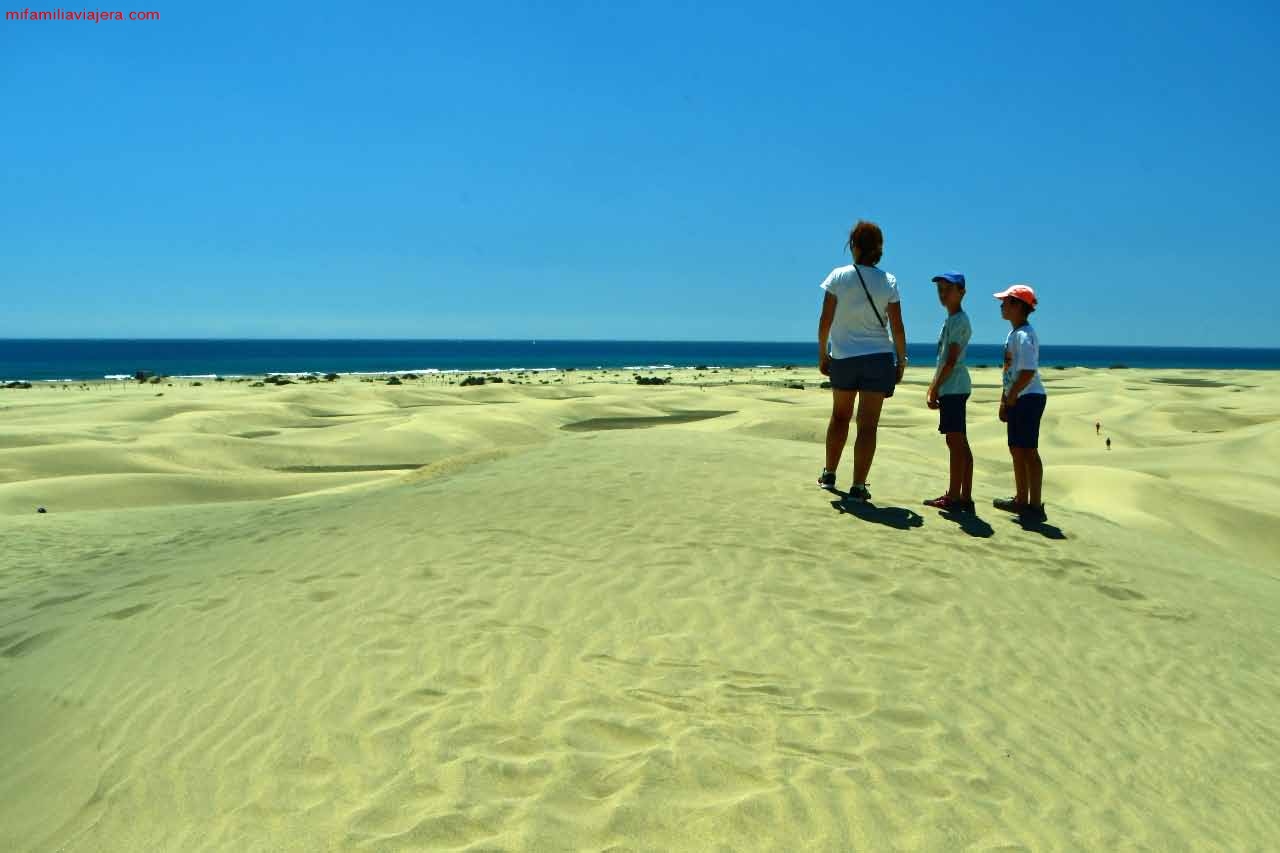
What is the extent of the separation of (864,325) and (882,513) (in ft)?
5.15

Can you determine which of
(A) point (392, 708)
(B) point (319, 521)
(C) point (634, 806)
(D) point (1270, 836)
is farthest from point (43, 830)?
(D) point (1270, 836)

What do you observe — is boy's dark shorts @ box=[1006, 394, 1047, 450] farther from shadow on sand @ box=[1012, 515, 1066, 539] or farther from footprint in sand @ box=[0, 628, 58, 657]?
footprint in sand @ box=[0, 628, 58, 657]

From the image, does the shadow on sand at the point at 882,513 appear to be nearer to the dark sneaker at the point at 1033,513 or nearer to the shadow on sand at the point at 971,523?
the shadow on sand at the point at 971,523

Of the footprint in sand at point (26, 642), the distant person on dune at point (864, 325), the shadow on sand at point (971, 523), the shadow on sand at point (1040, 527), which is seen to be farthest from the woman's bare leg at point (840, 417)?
the footprint in sand at point (26, 642)

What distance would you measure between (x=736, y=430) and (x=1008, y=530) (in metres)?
11.3

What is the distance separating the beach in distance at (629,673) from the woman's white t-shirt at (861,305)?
1.39 meters

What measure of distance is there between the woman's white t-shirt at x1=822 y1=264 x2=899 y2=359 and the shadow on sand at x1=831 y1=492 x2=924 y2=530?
129cm

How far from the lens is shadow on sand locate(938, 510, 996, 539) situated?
6574 mm

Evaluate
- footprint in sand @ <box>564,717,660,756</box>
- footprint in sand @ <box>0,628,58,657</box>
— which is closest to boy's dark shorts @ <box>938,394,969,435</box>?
footprint in sand @ <box>564,717,660,756</box>

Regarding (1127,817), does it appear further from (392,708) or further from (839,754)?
(392,708)

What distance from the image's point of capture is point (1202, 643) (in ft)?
16.9

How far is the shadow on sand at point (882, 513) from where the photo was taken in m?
6.56

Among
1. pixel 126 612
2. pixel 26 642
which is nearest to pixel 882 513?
pixel 126 612

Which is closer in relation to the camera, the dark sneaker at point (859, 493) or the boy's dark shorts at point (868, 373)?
Result: the boy's dark shorts at point (868, 373)
